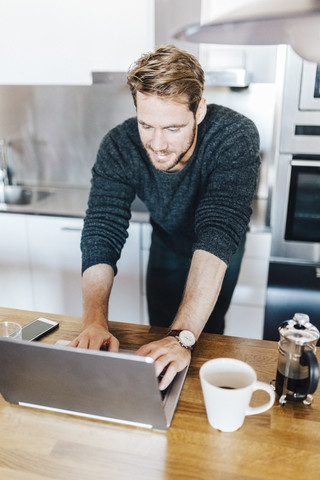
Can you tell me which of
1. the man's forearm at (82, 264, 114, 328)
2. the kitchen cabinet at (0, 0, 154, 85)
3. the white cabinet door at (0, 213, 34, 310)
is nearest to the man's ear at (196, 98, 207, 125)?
the man's forearm at (82, 264, 114, 328)

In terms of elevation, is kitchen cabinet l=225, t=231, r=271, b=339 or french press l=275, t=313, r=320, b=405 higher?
french press l=275, t=313, r=320, b=405

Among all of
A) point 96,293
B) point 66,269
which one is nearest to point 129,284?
point 66,269

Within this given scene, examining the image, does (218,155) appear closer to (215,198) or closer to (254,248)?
(215,198)

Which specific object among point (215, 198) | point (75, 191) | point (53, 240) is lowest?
point (53, 240)

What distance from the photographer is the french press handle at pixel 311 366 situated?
0.79 m

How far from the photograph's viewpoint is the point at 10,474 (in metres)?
0.72

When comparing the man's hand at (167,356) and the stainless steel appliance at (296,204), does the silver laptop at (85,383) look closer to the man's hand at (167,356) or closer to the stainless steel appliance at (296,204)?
the man's hand at (167,356)

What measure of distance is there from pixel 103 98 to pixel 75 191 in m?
0.55

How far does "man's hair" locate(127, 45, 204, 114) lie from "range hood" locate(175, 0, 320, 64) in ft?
1.54

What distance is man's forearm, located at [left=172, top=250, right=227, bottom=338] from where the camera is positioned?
1078 millimetres

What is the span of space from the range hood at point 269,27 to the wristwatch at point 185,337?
23.5 inches

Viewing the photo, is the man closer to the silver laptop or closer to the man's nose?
the man's nose

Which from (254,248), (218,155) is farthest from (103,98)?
(218,155)

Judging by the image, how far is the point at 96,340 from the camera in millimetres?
981
